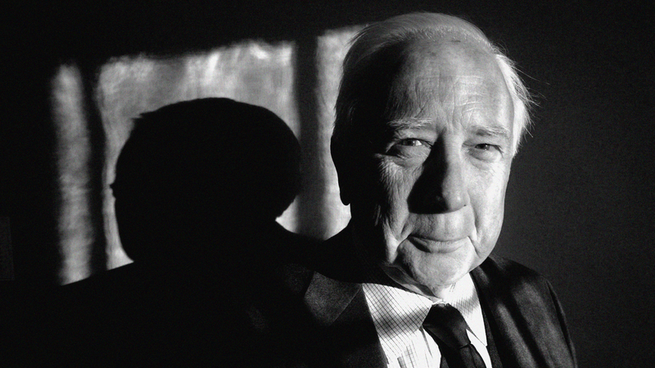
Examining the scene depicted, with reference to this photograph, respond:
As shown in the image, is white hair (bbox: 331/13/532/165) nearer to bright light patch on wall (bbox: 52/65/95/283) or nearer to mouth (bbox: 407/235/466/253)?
mouth (bbox: 407/235/466/253)

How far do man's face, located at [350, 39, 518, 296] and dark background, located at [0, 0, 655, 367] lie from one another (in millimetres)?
528

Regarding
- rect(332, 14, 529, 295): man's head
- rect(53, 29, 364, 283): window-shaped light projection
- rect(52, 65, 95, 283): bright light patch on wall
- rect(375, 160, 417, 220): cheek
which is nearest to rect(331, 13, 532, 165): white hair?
rect(332, 14, 529, 295): man's head

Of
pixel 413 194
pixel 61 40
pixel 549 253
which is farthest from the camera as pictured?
pixel 549 253

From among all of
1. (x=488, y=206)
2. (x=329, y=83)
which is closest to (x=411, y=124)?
(x=488, y=206)

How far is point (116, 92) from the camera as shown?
1.22 meters

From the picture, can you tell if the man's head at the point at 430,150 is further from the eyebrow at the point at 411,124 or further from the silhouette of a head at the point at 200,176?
the silhouette of a head at the point at 200,176

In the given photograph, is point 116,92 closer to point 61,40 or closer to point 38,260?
point 61,40

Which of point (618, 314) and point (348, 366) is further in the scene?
point (618, 314)

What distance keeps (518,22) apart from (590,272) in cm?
86

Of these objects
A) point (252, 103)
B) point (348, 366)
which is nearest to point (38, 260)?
point (252, 103)

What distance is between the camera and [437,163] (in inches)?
30.3

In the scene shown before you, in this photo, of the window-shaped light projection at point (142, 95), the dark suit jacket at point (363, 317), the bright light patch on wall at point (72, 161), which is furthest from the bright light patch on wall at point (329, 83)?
the bright light patch on wall at point (72, 161)

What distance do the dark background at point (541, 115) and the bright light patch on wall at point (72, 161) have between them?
0.10 ft

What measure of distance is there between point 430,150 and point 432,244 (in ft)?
0.61
